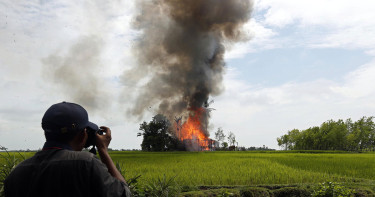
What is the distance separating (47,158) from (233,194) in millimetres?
6233

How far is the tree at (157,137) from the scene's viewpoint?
55.2 m

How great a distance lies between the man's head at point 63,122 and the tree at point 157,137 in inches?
2083

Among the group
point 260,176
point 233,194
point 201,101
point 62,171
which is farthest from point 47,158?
point 201,101

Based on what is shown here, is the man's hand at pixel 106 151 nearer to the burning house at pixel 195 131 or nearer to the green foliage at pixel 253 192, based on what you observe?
the green foliage at pixel 253 192

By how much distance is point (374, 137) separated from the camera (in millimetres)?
83875

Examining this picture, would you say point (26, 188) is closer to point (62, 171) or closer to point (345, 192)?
point (62, 171)

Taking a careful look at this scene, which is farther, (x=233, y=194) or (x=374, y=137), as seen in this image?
(x=374, y=137)

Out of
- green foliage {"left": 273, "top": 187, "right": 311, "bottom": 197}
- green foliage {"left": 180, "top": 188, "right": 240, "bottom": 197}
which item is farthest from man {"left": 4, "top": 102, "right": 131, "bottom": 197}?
green foliage {"left": 273, "top": 187, "right": 311, "bottom": 197}

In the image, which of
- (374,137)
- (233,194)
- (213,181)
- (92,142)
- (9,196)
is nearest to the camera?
(9,196)

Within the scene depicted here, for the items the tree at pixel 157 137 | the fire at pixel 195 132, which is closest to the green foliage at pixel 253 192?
the tree at pixel 157 137

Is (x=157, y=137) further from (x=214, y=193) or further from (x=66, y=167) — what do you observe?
(x=66, y=167)

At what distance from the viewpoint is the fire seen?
62500 mm

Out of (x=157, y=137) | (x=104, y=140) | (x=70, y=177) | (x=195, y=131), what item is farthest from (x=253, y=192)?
(x=195, y=131)

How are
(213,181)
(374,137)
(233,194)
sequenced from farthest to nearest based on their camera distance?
1. (374,137)
2. (213,181)
3. (233,194)
